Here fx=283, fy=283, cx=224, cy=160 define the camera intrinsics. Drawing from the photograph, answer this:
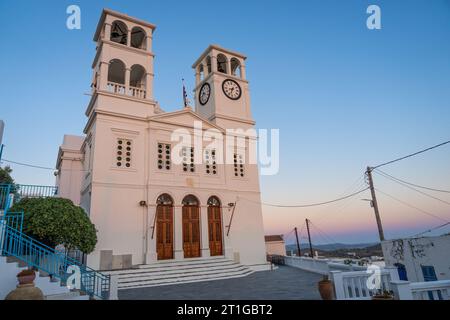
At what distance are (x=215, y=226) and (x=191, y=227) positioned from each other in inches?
62.6

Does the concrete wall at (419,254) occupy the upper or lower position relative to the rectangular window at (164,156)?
lower

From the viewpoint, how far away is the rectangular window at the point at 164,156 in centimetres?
1570

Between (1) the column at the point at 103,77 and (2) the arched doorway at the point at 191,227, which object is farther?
(1) the column at the point at 103,77

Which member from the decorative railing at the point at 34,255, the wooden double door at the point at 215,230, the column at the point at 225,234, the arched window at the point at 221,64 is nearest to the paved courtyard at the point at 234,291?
the decorative railing at the point at 34,255

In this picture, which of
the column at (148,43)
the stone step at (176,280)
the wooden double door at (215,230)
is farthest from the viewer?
the column at (148,43)

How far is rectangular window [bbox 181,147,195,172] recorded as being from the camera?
1644 centimetres

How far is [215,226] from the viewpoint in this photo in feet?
54.1

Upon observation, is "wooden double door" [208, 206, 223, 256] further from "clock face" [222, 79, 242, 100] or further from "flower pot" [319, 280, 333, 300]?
"flower pot" [319, 280, 333, 300]

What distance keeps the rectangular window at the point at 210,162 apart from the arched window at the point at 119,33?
8892mm

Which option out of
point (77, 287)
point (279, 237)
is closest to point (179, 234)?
point (77, 287)

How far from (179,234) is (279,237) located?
17.5 m

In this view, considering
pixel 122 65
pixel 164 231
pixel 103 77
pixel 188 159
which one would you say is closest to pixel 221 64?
pixel 122 65

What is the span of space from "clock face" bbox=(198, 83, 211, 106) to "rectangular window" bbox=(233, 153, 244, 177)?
16.2ft

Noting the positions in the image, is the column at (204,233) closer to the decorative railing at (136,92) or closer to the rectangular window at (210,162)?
the rectangular window at (210,162)
